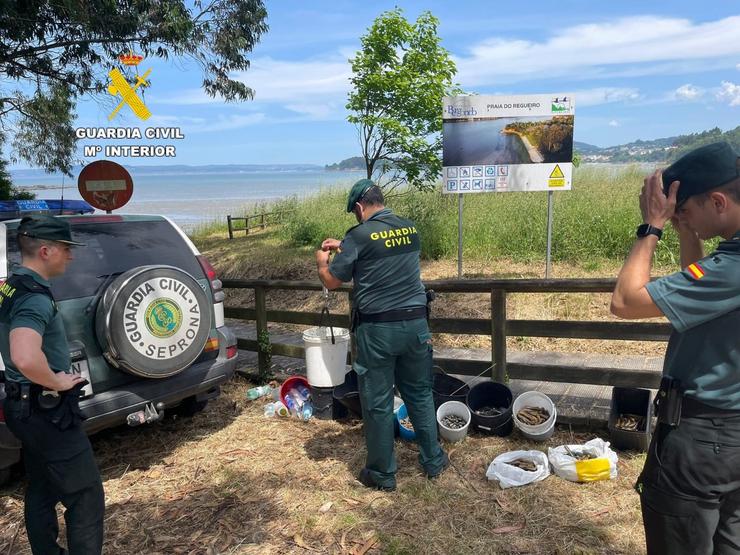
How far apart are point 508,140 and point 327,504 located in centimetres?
618

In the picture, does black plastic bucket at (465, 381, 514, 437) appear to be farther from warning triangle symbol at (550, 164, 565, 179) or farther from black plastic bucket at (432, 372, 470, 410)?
warning triangle symbol at (550, 164, 565, 179)

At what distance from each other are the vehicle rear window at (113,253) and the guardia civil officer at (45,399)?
45.0 inches

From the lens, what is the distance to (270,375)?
6.02m

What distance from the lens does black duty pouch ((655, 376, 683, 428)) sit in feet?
6.14

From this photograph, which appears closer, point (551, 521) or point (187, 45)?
point (551, 521)

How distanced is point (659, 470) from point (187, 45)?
968 cm

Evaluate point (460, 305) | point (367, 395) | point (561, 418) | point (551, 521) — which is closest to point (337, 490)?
point (367, 395)

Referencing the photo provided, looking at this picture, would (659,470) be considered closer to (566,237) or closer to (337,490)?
(337,490)

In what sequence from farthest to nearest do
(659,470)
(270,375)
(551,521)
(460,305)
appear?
1. (460,305)
2. (270,375)
3. (551,521)
4. (659,470)

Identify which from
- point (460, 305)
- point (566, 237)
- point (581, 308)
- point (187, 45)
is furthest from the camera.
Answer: point (566, 237)

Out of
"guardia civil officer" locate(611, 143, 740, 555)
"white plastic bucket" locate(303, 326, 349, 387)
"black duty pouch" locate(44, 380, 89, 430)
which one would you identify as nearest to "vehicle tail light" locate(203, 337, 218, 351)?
"white plastic bucket" locate(303, 326, 349, 387)

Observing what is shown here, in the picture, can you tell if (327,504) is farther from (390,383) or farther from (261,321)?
(261,321)

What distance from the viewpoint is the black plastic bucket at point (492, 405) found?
4.35 meters

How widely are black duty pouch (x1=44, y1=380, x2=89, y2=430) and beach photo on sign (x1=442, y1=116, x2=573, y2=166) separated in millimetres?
6688
